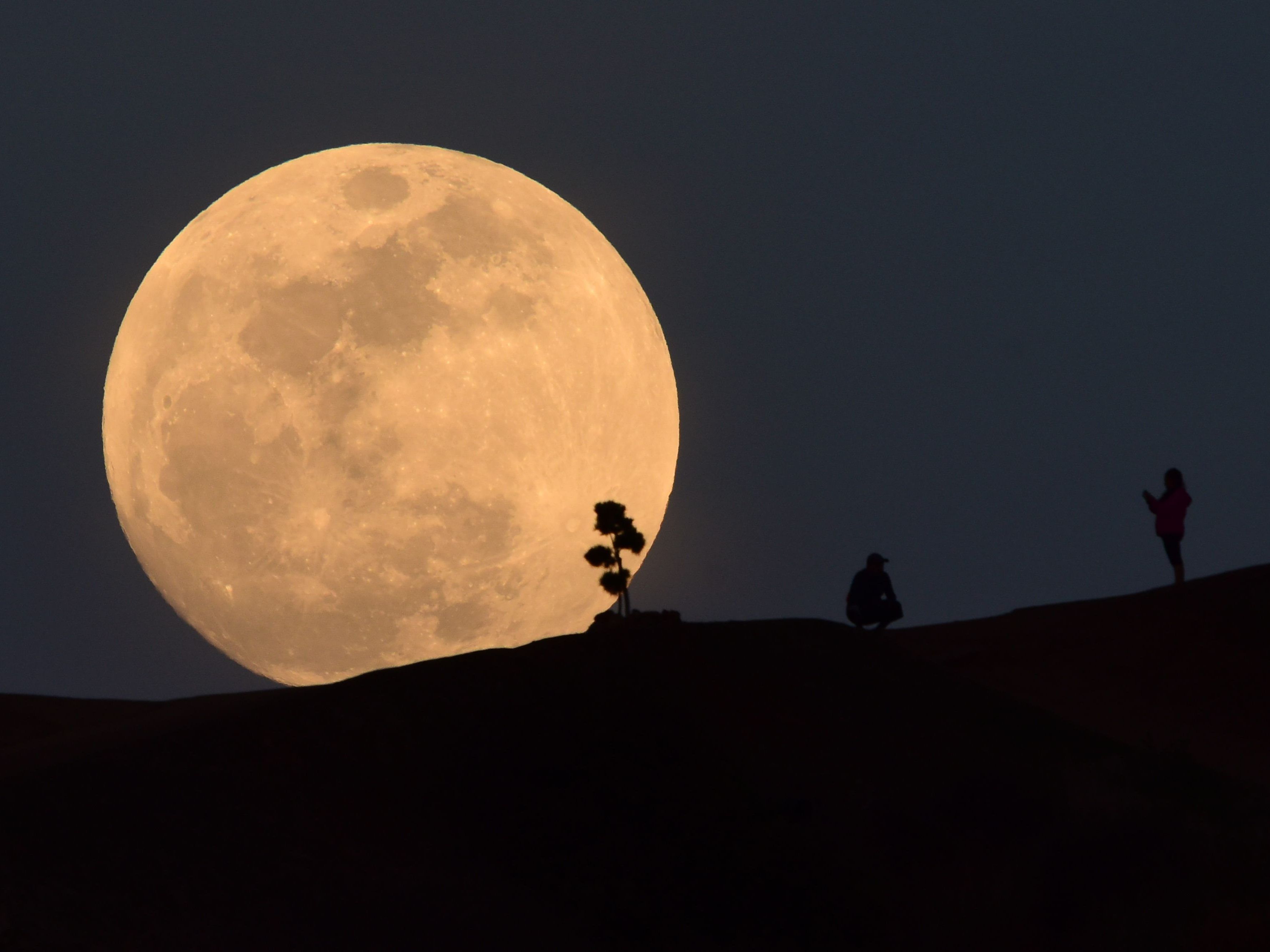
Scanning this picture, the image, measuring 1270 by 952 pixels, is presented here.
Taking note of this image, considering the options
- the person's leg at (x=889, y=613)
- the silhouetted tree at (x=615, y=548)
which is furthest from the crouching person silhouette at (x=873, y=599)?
the silhouetted tree at (x=615, y=548)

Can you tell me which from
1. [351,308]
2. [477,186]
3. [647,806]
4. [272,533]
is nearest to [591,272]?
[477,186]

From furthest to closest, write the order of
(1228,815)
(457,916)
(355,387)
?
(355,387), (1228,815), (457,916)

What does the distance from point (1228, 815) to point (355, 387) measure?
10.7m

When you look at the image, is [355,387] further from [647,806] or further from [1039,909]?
[1039,909]

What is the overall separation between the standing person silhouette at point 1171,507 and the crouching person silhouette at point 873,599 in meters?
4.76

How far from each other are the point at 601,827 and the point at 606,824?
0.06 metres

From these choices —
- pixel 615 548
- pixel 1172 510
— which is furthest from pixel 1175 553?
pixel 615 548

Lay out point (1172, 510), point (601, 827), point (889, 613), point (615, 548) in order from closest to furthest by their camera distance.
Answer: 1. point (601, 827)
2. point (615, 548)
3. point (889, 613)
4. point (1172, 510)

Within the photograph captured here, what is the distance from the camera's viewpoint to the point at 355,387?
15594 millimetres

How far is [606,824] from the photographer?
1086cm

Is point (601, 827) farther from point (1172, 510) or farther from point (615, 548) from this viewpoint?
point (1172, 510)

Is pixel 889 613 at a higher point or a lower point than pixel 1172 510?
lower

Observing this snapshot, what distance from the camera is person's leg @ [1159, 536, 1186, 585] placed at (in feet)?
63.6

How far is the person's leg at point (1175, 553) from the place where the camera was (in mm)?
19391
